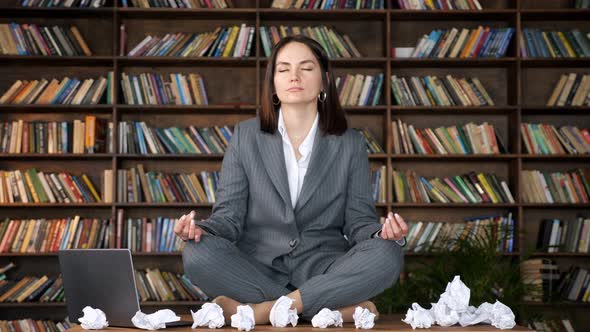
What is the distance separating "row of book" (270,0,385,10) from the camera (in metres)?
5.04

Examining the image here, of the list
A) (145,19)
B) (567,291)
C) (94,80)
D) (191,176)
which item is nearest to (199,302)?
(191,176)

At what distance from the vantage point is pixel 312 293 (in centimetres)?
246

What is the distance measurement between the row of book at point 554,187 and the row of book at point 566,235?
14 cm

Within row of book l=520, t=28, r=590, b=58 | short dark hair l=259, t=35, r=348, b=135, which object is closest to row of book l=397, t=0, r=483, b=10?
row of book l=520, t=28, r=590, b=58

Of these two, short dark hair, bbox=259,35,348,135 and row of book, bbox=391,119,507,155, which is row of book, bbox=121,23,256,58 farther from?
short dark hair, bbox=259,35,348,135

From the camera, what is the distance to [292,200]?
2902 millimetres

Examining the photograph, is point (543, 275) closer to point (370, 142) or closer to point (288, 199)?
point (370, 142)

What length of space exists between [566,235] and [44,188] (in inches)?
123

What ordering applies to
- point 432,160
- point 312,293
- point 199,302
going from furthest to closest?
point 432,160 < point 199,302 < point 312,293

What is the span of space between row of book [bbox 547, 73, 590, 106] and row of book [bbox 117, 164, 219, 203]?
6.98 feet

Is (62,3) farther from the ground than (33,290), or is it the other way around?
(62,3)

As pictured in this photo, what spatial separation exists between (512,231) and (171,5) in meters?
2.42

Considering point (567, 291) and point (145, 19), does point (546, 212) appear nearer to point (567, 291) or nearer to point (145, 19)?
point (567, 291)

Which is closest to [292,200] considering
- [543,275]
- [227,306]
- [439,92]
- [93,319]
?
[227,306]
